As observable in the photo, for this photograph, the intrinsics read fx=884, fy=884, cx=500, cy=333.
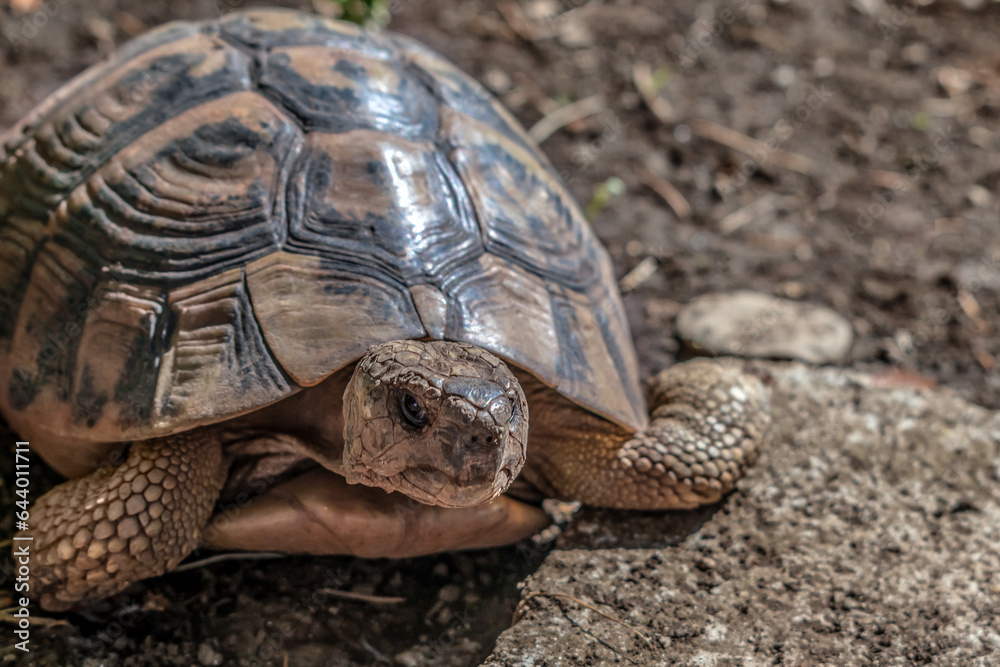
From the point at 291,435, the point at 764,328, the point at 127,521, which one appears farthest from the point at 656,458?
the point at 127,521

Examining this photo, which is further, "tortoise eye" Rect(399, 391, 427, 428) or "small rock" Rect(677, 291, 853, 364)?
"small rock" Rect(677, 291, 853, 364)

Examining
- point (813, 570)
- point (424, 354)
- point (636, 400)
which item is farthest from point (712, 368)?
point (424, 354)

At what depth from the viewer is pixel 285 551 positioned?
8.82 ft

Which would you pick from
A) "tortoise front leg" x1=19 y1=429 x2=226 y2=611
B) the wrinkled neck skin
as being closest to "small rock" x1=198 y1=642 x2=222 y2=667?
"tortoise front leg" x1=19 y1=429 x2=226 y2=611

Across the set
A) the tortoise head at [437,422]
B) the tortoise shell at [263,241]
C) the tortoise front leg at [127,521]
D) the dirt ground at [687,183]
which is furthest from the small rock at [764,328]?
the tortoise front leg at [127,521]

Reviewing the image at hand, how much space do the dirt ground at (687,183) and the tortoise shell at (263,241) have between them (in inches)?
24.6

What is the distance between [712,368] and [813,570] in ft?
2.64

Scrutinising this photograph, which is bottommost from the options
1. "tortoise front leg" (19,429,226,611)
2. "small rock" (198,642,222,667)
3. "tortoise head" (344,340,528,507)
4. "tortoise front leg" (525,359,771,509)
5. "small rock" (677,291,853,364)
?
"small rock" (677,291,853,364)

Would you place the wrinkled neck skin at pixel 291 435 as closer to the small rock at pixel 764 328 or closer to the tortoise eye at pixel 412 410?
the tortoise eye at pixel 412 410

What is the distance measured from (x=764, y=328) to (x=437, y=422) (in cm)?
216

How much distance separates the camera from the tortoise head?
6.81 feet

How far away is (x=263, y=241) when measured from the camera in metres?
2.55

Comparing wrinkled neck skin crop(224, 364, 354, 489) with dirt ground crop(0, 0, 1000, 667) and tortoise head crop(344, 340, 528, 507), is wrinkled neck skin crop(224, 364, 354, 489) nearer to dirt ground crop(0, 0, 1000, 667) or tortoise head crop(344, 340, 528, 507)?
tortoise head crop(344, 340, 528, 507)

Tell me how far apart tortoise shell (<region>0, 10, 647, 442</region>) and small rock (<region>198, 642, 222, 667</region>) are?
2.11 ft
